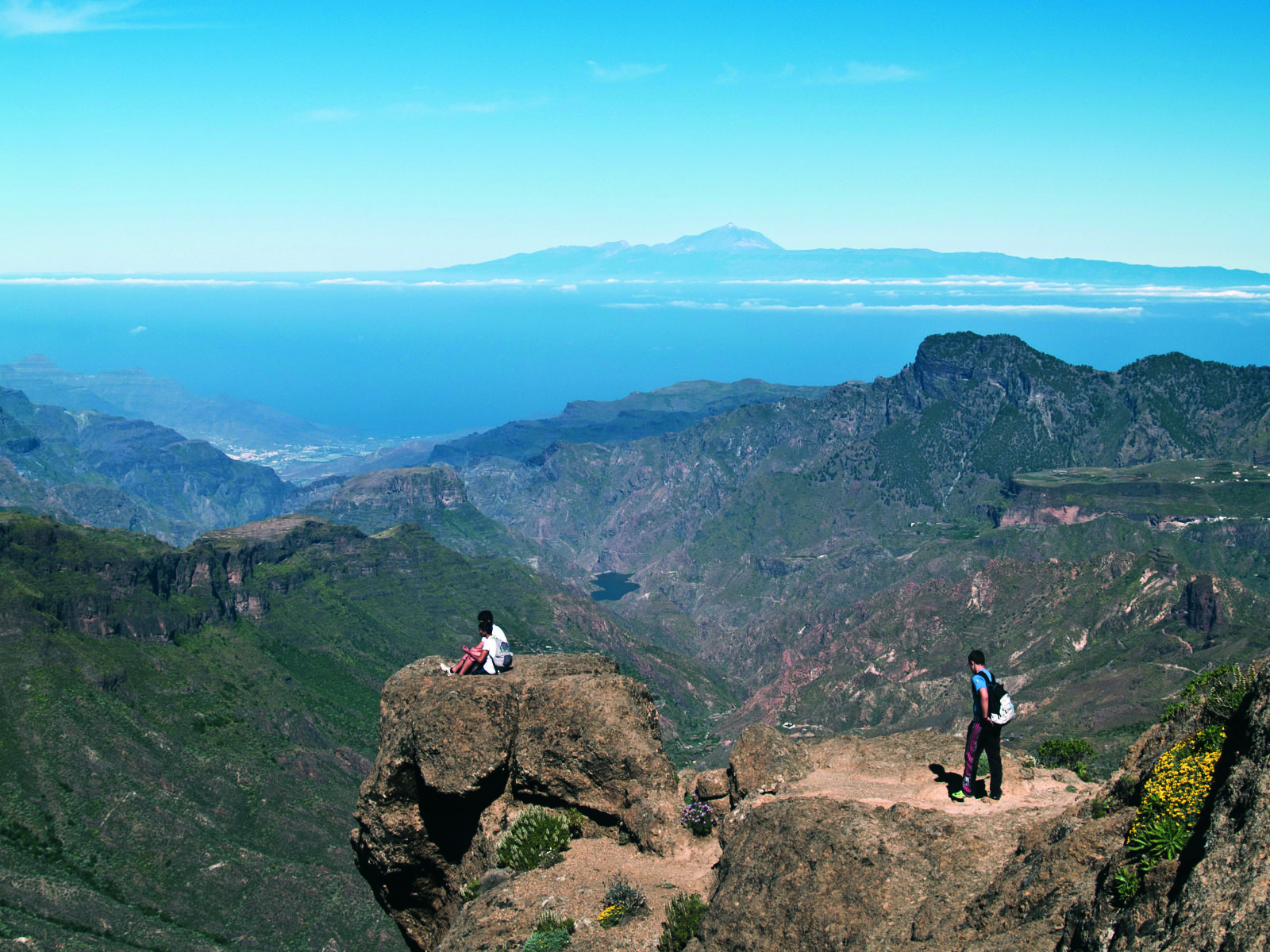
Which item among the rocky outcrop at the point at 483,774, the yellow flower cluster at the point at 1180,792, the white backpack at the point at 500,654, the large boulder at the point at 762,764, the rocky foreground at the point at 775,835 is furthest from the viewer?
the white backpack at the point at 500,654

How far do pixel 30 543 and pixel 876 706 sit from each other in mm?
137600

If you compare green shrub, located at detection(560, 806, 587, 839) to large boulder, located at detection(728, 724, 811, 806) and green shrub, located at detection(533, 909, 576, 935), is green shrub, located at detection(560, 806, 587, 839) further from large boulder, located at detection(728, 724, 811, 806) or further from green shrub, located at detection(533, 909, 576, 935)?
large boulder, located at detection(728, 724, 811, 806)

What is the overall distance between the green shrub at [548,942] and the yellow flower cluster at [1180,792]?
9.45 m

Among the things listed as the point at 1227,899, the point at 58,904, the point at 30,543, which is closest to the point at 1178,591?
the point at 58,904

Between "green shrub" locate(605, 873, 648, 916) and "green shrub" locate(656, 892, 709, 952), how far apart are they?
2.41ft

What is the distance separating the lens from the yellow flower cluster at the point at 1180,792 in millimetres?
12664

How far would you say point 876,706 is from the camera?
15900 cm

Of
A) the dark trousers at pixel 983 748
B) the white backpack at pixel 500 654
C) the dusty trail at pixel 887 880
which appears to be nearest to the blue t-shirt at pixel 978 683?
the dark trousers at pixel 983 748

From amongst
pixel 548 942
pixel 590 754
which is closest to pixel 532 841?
pixel 590 754

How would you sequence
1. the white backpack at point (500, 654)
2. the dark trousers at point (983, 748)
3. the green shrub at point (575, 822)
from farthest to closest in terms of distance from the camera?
the white backpack at point (500, 654)
the green shrub at point (575, 822)
the dark trousers at point (983, 748)

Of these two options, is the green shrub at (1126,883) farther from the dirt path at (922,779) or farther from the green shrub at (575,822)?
the green shrub at (575,822)

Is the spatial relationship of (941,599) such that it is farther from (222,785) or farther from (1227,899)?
(1227,899)

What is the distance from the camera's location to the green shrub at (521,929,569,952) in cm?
1688

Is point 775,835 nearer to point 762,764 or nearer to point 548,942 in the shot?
point 548,942
